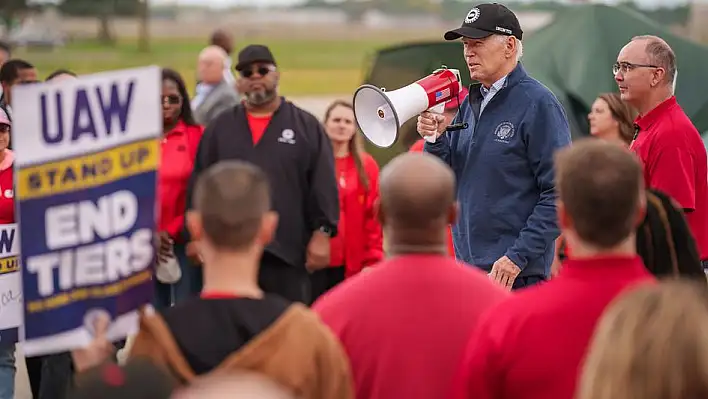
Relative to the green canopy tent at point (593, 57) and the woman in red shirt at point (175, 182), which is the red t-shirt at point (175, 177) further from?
the green canopy tent at point (593, 57)

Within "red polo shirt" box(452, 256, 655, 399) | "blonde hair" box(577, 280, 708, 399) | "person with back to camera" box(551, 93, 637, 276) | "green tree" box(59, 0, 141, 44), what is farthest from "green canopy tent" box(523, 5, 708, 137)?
"green tree" box(59, 0, 141, 44)

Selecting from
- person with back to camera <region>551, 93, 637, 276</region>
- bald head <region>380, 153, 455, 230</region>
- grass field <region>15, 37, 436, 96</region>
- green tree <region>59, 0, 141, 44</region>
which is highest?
bald head <region>380, 153, 455, 230</region>

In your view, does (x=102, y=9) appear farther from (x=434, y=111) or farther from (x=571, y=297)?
(x=571, y=297)

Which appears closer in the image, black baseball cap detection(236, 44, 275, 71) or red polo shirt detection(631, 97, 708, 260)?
red polo shirt detection(631, 97, 708, 260)

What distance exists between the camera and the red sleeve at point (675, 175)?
5.39 m

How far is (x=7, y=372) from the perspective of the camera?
20.6 ft

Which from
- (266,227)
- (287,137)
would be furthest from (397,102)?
(266,227)

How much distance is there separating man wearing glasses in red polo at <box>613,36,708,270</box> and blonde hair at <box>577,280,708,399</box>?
2908 millimetres

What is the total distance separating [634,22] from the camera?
1108 cm

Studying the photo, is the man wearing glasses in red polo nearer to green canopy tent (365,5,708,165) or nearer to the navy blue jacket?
the navy blue jacket

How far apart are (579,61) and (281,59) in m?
24.6

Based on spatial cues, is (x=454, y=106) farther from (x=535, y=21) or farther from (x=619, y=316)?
(x=535, y=21)

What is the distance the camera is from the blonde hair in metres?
2.40

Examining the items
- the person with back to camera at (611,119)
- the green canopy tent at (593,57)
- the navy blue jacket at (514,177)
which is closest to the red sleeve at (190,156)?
the navy blue jacket at (514,177)
